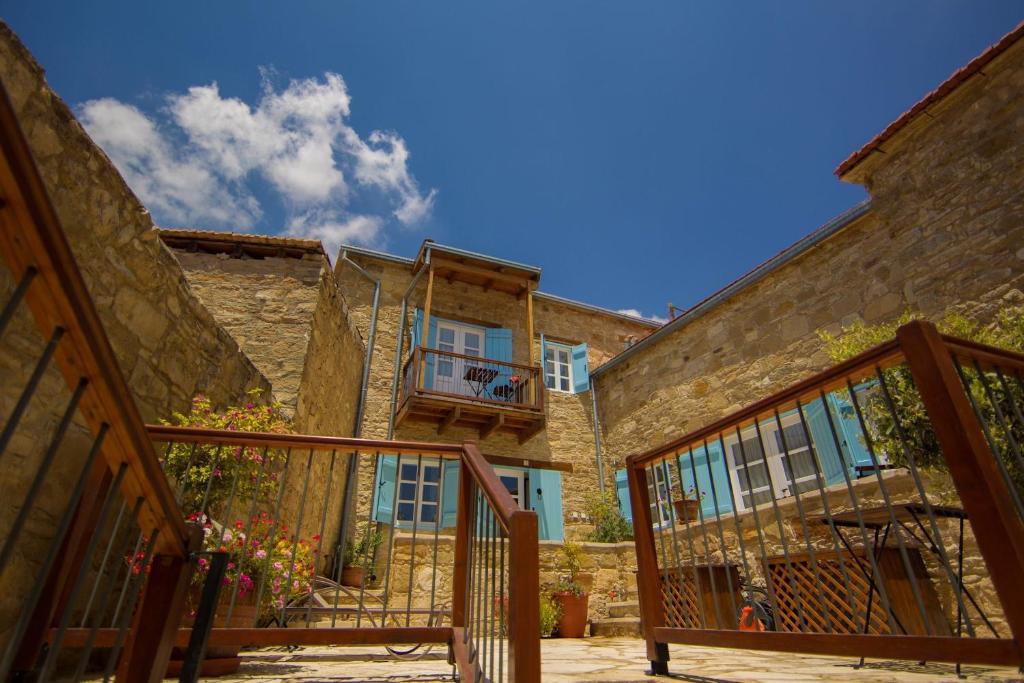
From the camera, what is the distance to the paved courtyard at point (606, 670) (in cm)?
255

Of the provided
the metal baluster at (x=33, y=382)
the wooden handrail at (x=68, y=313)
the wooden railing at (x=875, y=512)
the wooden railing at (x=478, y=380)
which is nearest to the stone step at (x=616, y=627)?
the wooden railing at (x=875, y=512)

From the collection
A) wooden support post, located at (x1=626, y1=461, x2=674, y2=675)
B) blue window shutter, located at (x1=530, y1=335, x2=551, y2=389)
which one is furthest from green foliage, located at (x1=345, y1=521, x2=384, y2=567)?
wooden support post, located at (x1=626, y1=461, x2=674, y2=675)

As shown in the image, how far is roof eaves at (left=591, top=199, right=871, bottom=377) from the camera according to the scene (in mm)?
8062

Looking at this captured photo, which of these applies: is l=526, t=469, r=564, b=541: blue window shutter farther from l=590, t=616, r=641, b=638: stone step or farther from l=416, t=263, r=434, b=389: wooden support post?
l=590, t=616, r=641, b=638: stone step

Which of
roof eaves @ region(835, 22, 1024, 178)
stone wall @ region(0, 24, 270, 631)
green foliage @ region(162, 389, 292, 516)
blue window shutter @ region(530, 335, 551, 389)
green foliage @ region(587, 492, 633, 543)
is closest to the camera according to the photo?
stone wall @ region(0, 24, 270, 631)

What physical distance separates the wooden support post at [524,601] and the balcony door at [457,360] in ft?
29.2

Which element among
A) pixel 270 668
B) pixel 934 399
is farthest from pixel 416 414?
pixel 934 399

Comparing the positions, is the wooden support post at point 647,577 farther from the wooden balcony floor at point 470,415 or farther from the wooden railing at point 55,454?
the wooden balcony floor at point 470,415

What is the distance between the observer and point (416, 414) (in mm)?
10703

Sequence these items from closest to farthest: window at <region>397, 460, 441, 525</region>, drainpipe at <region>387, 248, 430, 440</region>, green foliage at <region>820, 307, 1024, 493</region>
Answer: green foliage at <region>820, 307, 1024, 493</region> < window at <region>397, 460, 441, 525</region> < drainpipe at <region>387, 248, 430, 440</region>

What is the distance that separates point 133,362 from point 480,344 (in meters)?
8.90

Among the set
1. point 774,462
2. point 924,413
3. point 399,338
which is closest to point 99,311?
point 924,413

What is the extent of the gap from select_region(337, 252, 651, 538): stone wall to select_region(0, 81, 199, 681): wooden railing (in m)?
7.67

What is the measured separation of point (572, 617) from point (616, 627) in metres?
0.59
